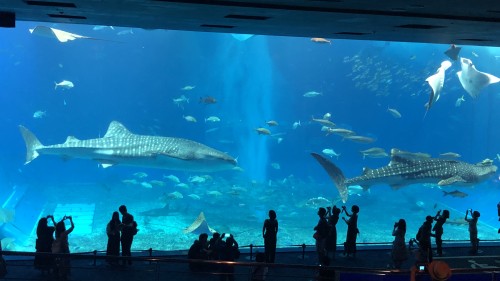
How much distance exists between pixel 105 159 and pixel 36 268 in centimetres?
887

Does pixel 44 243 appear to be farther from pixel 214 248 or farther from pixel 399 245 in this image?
pixel 399 245

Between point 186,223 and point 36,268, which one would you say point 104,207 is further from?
point 36,268

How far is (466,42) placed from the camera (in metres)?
8.61

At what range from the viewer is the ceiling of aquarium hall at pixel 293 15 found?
17.0 feet

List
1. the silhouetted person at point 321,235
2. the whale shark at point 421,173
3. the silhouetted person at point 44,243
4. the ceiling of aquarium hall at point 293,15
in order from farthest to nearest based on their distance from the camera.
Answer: the whale shark at point 421,173 → the silhouetted person at point 321,235 → the silhouetted person at point 44,243 → the ceiling of aquarium hall at point 293,15

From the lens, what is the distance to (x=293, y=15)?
595 cm

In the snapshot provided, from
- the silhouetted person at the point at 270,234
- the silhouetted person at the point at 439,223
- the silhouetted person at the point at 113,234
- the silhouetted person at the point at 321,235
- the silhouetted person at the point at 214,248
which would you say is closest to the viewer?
the silhouetted person at the point at 214,248

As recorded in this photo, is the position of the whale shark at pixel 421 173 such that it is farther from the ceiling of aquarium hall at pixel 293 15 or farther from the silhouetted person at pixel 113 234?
the silhouetted person at pixel 113 234

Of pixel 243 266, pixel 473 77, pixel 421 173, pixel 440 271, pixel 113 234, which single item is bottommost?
pixel 243 266

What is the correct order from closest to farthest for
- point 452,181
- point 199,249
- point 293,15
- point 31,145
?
point 293,15 < point 199,249 < point 452,181 < point 31,145

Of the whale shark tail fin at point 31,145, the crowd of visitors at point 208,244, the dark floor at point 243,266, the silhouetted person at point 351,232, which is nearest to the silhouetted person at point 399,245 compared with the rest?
the crowd of visitors at point 208,244

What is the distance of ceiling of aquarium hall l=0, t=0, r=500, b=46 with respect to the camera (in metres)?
5.18

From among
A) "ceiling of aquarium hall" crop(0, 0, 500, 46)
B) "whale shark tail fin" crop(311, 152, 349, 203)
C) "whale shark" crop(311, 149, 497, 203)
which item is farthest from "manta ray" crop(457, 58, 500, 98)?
"ceiling of aquarium hall" crop(0, 0, 500, 46)

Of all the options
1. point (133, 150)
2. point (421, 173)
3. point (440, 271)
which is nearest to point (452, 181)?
point (421, 173)
